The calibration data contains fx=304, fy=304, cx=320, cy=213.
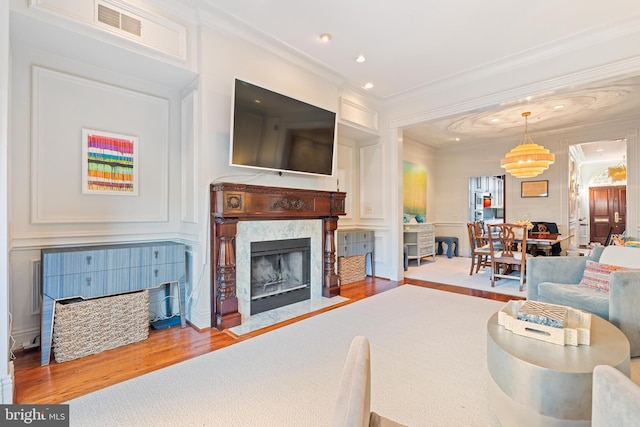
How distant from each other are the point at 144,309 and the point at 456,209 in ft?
25.0

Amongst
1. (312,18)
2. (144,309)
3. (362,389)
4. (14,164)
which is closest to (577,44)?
(312,18)

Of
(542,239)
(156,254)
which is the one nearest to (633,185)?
(542,239)

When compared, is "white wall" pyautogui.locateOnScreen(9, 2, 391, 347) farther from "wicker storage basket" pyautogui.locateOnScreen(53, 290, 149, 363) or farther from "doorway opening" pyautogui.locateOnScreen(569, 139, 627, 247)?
"doorway opening" pyautogui.locateOnScreen(569, 139, 627, 247)

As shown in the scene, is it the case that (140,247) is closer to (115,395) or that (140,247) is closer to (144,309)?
(144,309)

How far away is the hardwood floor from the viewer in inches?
78.1

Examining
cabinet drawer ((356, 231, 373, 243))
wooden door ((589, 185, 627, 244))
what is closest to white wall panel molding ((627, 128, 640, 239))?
cabinet drawer ((356, 231, 373, 243))

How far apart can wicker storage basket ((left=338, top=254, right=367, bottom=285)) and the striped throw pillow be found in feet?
9.40

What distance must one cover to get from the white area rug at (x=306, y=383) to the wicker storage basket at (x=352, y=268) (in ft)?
5.58

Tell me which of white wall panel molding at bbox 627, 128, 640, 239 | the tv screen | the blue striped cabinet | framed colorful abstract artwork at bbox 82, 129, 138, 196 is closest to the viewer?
the blue striped cabinet

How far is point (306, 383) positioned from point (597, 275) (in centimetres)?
284

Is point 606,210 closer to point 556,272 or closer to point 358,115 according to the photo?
point 556,272

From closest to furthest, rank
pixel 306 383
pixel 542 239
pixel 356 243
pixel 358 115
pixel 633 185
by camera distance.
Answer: pixel 306 383, pixel 358 115, pixel 356 243, pixel 542 239, pixel 633 185

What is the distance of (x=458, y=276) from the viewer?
5.44 meters

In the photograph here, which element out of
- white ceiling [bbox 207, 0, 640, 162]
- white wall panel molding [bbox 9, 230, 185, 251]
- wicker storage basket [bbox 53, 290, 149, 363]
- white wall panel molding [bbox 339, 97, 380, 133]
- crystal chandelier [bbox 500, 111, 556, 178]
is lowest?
wicker storage basket [bbox 53, 290, 149, 363]
